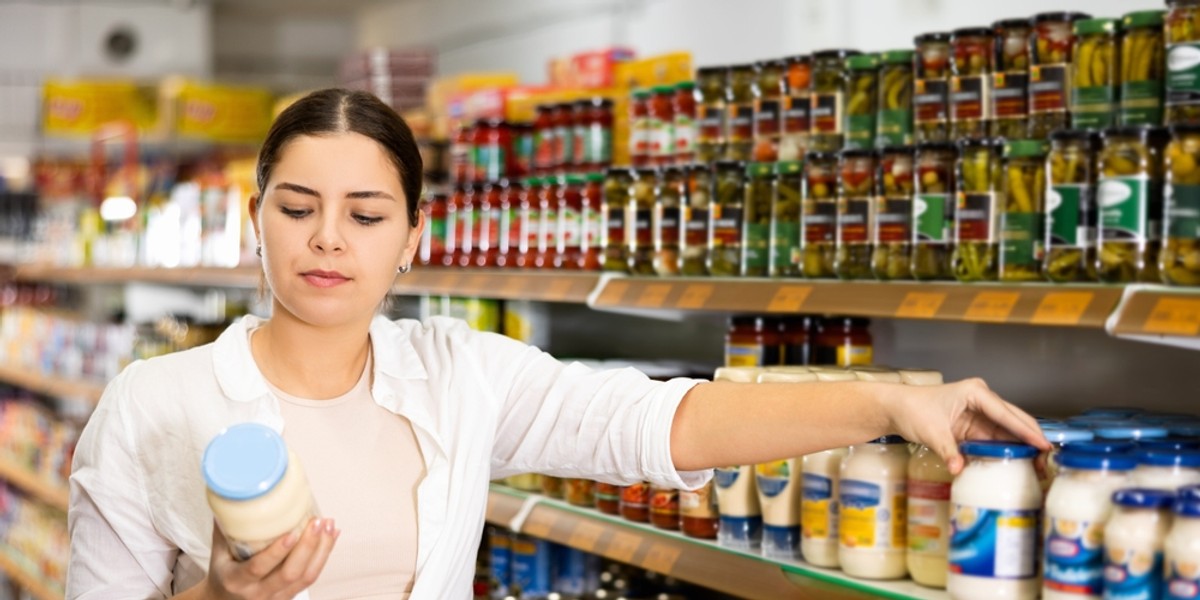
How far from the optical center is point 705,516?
8.27ft

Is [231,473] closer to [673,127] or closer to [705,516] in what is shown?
[705,516]

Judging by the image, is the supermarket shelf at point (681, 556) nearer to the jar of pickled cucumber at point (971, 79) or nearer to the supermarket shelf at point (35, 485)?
the jar of pickled cucumber at point (971, 79)

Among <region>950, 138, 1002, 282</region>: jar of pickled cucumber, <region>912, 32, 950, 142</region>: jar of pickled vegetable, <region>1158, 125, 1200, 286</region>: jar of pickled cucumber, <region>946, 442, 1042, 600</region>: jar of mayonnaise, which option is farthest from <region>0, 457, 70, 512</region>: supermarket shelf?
<region>1158, 125, 1200, 286</region>: jar of pickled cucumber

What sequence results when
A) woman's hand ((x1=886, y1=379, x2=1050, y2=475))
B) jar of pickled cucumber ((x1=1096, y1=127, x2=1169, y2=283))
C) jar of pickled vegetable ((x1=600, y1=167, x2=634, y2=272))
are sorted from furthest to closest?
jar of pickled vegetable ((x1=600, y1=167, x2=634, y2=272)) < jar of pickled cucumber ((x1=1096, y1=127, x2=1169, y2=283)) < woman's hand ((x1=886, y1=379, x2=1050, y2=475))

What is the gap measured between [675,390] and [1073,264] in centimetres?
56

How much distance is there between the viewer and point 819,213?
2.30 meters

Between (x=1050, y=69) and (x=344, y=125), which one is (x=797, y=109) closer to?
(x=1050, y=69)

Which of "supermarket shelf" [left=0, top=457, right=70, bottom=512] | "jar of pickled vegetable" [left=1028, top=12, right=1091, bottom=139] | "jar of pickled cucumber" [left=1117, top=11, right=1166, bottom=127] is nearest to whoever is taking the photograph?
"jar of pickled cucumber" [left=1117, top=11, right=1166, bottom=127]

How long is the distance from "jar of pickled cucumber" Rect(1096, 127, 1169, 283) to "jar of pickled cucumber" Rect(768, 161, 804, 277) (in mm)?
642

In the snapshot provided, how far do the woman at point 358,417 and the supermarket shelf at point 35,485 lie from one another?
3691 millimetres

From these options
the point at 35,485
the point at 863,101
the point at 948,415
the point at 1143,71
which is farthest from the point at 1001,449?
the point at 35,485

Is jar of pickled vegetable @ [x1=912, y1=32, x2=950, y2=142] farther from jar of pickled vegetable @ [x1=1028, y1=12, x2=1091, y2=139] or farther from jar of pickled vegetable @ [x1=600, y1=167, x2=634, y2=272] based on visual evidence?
jar of pickled vegetable @ [x1=600, y1=167, x2=634, y2=272]

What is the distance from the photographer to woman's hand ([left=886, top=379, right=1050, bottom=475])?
1.66 metres

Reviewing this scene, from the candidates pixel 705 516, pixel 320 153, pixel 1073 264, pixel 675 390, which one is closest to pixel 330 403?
pixel 320 153
